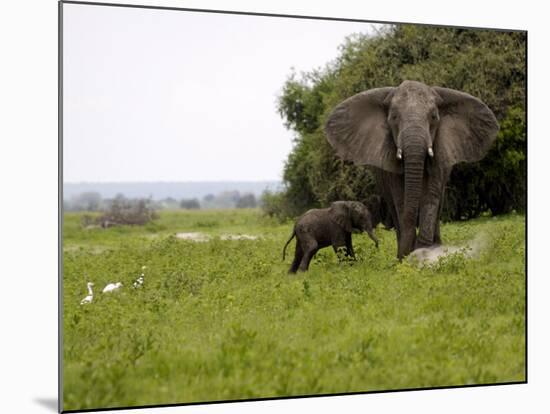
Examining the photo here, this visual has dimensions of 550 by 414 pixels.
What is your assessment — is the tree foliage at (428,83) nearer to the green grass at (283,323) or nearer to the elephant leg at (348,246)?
the green grass at (283,323)

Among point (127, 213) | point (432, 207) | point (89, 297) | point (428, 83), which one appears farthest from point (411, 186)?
point (89, 297)

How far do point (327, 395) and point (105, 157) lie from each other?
9.19 feet

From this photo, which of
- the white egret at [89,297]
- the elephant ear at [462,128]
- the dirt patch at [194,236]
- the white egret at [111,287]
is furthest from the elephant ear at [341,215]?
the white egret at [89,297]

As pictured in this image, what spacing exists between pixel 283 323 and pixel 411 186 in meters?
2.51

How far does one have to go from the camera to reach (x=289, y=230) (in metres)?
11.3

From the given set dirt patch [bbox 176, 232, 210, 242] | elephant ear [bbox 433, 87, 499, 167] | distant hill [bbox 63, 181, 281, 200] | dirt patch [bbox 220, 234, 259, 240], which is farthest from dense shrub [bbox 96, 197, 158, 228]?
elephant ear [bbox 433, 87, 499, 167]

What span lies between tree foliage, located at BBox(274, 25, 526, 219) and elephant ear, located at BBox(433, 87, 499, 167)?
418 mm

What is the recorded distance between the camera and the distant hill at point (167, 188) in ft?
27.0

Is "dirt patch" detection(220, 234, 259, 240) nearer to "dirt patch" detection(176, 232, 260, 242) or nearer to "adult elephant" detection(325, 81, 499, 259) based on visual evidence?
"dirt patch" detection(176, 232, 260, 242)

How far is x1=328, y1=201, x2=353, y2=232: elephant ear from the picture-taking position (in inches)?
414

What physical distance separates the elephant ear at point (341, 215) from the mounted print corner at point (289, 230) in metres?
0.02

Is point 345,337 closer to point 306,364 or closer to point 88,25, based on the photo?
point 306,364

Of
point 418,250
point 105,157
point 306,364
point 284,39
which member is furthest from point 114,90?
point 418,250

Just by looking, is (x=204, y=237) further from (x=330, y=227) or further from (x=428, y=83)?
(x=428, y=83)
